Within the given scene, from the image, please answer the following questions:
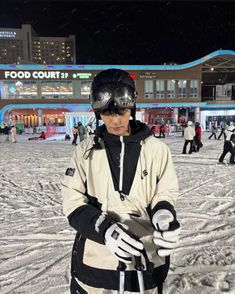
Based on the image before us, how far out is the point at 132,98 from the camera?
58.2 inches

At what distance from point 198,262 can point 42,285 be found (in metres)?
1.76

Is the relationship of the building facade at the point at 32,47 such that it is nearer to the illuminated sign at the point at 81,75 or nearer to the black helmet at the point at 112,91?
the illuminated sign at the point at 81,75

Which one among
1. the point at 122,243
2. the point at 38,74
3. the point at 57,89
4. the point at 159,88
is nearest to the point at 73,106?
the point at 57,89

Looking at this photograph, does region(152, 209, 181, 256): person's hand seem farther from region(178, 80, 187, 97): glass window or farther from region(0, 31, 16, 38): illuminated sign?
region(0, 31, 16, 38): illuminated sign

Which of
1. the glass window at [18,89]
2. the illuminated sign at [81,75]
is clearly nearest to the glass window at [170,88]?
the illuminated sign at [81,75]

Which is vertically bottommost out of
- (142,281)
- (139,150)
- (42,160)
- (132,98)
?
(42,160)

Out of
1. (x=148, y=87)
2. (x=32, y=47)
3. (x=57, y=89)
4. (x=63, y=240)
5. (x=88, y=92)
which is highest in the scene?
(x=32, y=47)

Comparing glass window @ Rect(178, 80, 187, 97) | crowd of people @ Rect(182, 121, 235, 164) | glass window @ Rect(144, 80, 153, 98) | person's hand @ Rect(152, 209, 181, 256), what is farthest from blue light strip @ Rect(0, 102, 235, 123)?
person's hand @ Rect(152, 209, 181, 256)

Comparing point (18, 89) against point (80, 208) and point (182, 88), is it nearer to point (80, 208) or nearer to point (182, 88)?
point (182, 88)

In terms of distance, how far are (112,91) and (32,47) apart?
16205cm

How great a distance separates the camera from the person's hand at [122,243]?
1193mm

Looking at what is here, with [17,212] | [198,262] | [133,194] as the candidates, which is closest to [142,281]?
[133,194]

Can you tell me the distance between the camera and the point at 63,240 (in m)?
3.67

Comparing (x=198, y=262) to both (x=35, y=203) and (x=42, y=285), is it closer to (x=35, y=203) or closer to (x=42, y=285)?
(x=42, y=285)
